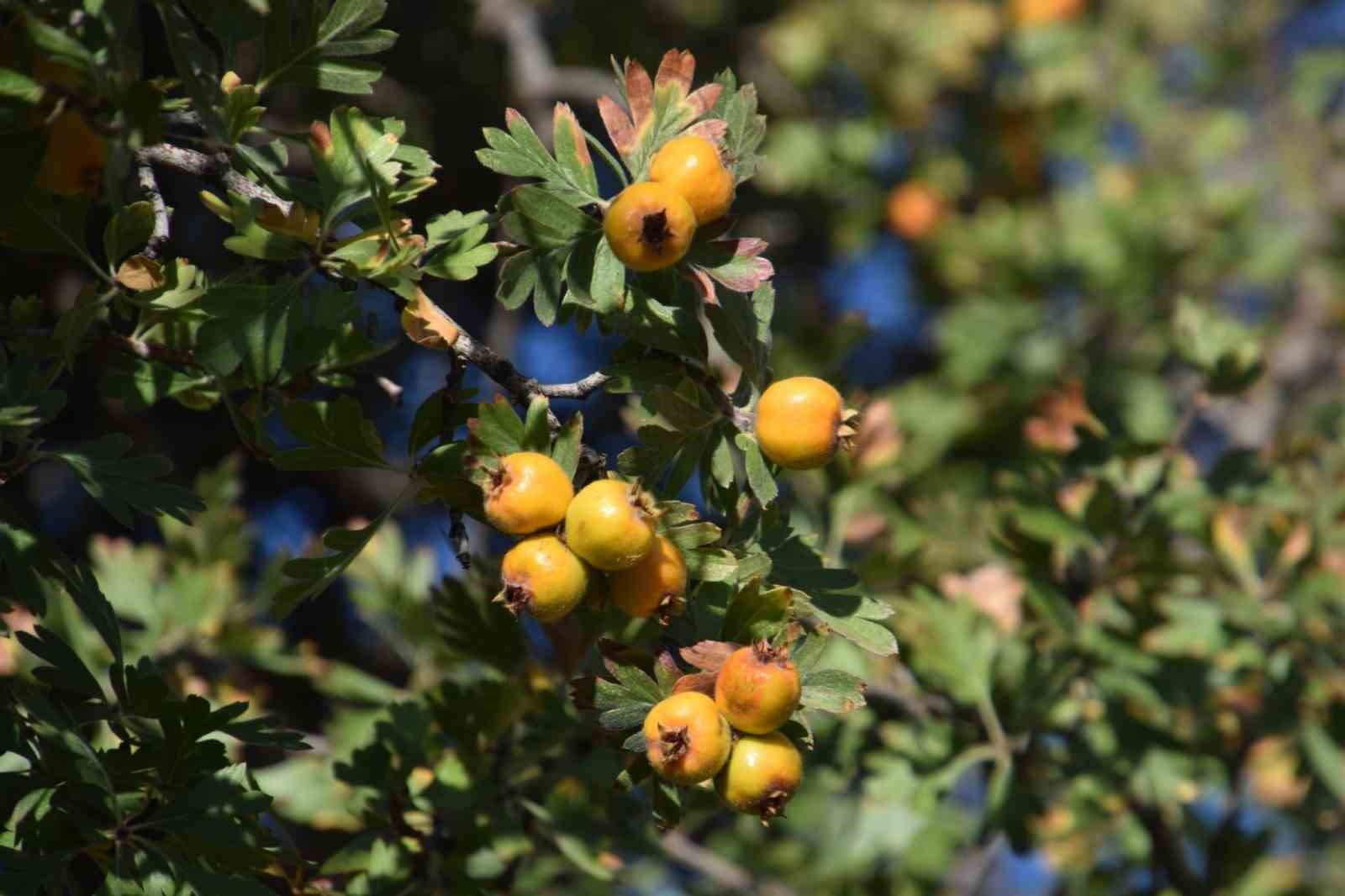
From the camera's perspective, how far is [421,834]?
1545mm

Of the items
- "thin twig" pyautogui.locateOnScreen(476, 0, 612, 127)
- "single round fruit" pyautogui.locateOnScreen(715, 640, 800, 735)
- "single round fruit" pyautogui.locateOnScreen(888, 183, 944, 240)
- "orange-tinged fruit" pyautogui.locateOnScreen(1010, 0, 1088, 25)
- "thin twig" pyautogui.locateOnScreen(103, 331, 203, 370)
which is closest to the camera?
"single round fruit" pyautogui.locateOnScreen(715, 640, 800, 735)

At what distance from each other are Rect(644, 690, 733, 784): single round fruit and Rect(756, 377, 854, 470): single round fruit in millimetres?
244

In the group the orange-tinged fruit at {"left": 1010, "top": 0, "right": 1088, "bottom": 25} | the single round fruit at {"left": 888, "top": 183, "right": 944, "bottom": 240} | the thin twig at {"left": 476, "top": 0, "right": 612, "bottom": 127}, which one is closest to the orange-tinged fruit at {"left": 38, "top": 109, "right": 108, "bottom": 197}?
the thin twig at {"left": 476, "top": 0, "right": 612, "bottom": 127}

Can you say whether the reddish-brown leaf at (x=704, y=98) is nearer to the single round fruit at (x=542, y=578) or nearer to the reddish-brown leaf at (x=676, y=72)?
the reddish-brown leaf at (x=676, y=72)

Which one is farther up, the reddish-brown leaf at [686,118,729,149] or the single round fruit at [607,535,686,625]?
the reddish-brown leaf at [686,118,729,149]

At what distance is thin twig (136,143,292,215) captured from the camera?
1215 millimetres

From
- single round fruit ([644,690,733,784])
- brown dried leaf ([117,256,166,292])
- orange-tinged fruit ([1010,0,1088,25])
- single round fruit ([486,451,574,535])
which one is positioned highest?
brown dried leaf ([117,256,166,292])

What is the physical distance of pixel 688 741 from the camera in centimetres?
110

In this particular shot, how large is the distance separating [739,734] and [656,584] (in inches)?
6.1

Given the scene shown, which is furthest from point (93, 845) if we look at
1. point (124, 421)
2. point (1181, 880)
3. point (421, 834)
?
point (1181, 880)

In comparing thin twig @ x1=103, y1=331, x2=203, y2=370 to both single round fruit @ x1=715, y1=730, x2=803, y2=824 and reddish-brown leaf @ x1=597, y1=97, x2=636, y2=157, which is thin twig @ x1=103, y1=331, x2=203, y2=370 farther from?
single round fruit @ x1=715, y1=730, x2=803, y2=824

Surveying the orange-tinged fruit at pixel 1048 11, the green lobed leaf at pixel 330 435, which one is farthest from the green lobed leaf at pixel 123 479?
the orange-tinged fruit at pixel 1048 11

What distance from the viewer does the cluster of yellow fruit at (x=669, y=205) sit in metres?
1.13

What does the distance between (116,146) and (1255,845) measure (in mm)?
2182
